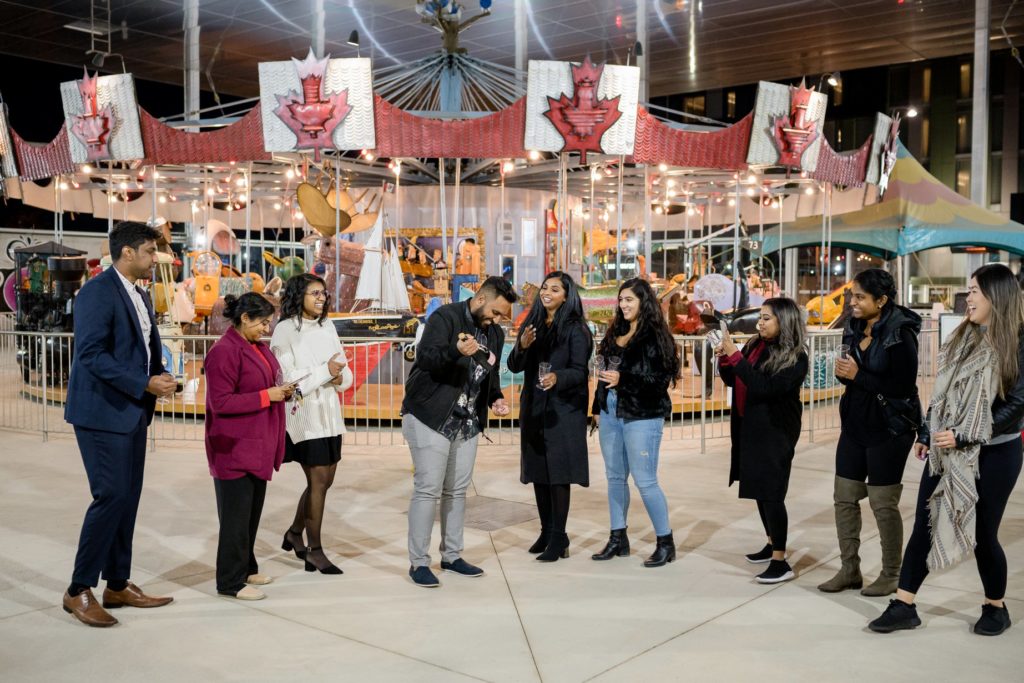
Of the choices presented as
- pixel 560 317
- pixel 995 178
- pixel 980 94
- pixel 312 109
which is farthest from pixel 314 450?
pixel 995 178

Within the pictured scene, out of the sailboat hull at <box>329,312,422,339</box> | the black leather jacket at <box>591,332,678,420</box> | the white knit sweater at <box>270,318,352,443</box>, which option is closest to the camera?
the white knit sweater at <box>270,318,352,443</box>

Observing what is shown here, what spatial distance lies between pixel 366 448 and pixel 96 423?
17.2ft

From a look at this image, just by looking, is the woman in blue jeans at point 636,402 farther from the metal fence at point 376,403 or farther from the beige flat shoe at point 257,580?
the metal fence at point 376,403

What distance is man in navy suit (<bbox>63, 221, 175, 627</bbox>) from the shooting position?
425 centimetres

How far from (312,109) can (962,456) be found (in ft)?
28.3

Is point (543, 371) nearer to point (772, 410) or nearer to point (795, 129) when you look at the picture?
point (772, 410)

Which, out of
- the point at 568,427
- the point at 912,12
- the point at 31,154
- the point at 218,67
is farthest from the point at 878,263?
the point at 568,427

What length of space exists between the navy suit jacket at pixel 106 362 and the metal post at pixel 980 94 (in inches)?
787

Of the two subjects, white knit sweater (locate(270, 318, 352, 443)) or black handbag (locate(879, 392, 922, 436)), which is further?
white knit sweater (locate(270, 318, 352, 443))

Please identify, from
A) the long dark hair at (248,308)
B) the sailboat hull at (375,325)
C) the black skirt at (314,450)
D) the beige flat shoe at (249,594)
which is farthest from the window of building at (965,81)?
the beige flat shoe at (249,594)

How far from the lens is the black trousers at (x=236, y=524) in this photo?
460 cm

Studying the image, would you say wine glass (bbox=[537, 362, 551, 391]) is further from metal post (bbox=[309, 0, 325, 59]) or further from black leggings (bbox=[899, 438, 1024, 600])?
metal post (bbox=[309, 0, 325, 59])

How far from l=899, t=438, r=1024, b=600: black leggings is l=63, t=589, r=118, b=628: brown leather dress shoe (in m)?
3.67

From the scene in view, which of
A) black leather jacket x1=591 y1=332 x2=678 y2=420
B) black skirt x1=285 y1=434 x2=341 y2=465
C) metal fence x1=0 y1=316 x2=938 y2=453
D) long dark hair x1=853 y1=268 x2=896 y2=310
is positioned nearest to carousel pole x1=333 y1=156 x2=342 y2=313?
metal fence x1=0 y1=316 x2=938 y2=453
